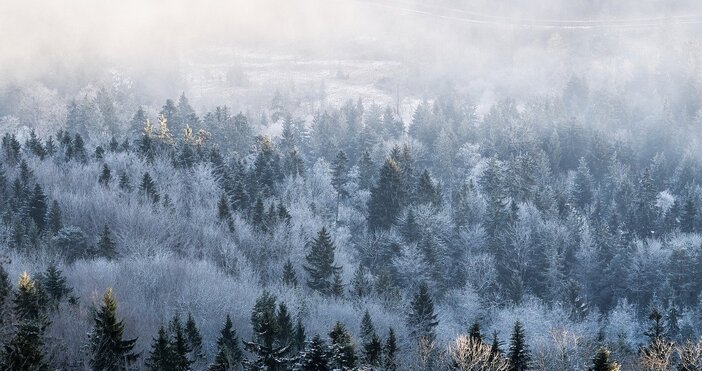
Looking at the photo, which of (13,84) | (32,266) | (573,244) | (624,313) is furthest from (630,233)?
(13,84)

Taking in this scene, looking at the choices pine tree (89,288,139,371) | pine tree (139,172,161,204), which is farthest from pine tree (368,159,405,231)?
pine tree (89,288,139,371)

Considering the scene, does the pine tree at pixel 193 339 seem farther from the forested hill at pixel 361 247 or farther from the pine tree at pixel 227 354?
the pine tree at pixel 227 354

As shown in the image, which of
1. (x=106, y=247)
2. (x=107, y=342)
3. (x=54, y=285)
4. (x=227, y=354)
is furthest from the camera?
(x=106, y=247)

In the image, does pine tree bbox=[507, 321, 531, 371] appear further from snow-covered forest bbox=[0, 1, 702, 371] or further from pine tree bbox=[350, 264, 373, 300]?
pine tree bbox=[350, 264, 373, 300]

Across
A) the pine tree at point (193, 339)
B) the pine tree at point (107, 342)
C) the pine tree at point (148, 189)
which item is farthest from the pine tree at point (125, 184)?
the pine tree at point (107, 342)

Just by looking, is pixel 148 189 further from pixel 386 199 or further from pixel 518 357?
pixel 518 357

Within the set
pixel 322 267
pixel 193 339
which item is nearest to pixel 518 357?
pixel 193 339
